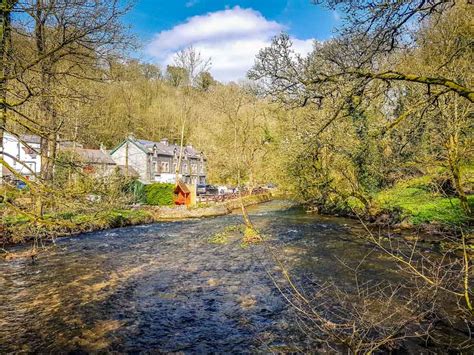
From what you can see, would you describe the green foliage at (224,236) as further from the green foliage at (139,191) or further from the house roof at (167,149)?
the house roof at (167,149)

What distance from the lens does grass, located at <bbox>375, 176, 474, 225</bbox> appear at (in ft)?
49.6

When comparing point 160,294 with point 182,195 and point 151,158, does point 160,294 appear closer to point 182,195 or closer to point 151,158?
point 182,195

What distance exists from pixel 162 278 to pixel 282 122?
76.9 feet

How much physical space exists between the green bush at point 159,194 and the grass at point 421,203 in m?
18.0

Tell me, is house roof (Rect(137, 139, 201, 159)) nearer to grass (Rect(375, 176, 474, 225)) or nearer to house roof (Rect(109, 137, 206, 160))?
house roof (Rect(109, 137, 206, 160))

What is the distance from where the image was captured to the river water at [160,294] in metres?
6.22

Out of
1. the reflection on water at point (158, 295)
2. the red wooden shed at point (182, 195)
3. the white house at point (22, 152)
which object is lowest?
the reflection on water at point (158, 295)

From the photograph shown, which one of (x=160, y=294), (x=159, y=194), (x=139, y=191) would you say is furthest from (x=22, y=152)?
(x=160, y=294)

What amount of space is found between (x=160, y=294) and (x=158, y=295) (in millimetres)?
78

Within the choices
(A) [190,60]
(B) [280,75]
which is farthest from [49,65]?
(A) [190,60]

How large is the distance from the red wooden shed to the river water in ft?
50.5

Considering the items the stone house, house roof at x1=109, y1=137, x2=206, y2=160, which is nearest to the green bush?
the stone house

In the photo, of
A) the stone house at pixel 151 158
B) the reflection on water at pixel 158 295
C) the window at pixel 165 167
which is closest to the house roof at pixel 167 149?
the stone house at pixel 151 158

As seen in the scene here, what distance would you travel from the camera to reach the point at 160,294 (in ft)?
28.5
